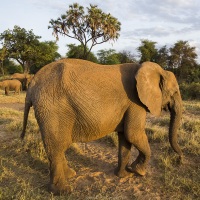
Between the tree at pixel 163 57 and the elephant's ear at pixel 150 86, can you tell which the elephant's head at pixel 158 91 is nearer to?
the elephant's ear at pixel 150 86

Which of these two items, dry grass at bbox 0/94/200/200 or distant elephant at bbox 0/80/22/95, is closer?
dry grass at bbox 0/94/200/200

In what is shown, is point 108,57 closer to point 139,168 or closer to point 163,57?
point 163,57

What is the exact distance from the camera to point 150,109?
4.27 m

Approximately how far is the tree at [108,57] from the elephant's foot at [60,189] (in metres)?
37.2

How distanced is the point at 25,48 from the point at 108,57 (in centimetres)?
1323

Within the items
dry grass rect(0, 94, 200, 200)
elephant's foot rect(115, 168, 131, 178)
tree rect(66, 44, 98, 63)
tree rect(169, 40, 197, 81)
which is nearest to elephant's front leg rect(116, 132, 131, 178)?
elephant's foot rect(115, 168, 131, 178)

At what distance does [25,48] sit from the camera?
3606 cm

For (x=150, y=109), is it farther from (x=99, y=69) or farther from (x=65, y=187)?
(x=65, y=187)

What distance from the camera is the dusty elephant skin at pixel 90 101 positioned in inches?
159

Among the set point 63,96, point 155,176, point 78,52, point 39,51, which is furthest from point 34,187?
point 78,52

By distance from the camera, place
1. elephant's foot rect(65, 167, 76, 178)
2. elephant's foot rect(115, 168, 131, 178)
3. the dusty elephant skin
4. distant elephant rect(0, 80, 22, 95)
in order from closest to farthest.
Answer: the dusty elephant skin → elephant's foot rect(65, 167, 76, 178) → elephant's foot rect(115, 168, 131, 178) → distant elephant rect(0, 80, 22, 95)

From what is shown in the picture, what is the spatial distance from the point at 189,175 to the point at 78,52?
37715 mm

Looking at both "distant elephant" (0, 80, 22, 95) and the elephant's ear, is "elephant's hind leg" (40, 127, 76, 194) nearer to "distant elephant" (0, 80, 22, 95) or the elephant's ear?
the elephant's ear

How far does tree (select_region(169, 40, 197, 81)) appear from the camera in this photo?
3180 centimetres
